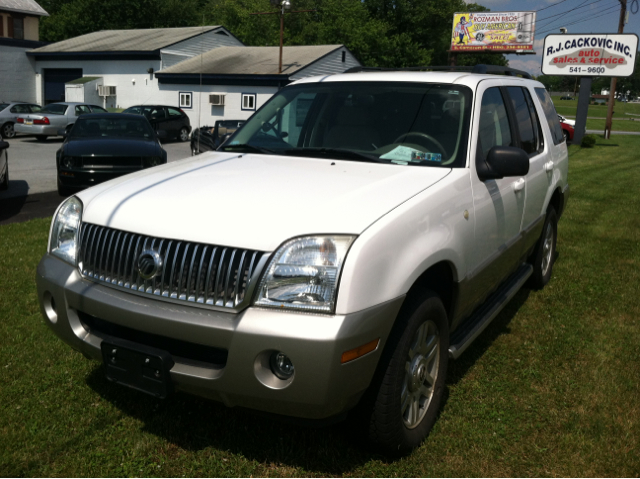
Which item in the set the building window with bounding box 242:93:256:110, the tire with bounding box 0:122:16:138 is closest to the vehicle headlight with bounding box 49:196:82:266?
the tire with bounding box 0:122:16:138

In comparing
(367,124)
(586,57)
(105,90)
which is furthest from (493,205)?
(105,90)

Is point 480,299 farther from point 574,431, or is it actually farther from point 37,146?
point 37,146

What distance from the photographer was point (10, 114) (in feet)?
81.1

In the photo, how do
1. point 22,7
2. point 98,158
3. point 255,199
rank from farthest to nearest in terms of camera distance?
1. point 22,7
2. point 98,158
3. point 255,199

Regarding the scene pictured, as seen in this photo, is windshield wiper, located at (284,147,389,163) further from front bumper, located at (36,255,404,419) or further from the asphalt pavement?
the asphalt pavement

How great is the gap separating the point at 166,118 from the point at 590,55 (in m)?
18.1

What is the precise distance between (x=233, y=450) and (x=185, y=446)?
0.25 meters

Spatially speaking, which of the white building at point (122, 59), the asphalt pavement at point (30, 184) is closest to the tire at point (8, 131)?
the asphalt pavement at point (30, 184)

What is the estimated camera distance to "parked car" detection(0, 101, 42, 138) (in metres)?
24.5

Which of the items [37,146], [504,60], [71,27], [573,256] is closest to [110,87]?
[37,146]

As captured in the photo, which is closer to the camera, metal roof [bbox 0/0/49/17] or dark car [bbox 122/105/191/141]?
dark car [bbox 122/105/191/141]

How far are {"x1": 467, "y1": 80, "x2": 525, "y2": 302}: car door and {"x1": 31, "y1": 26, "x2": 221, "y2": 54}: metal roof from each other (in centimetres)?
3481

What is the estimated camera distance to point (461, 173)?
3.58 meters

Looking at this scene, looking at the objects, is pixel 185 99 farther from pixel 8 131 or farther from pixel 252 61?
pixel 8 131
